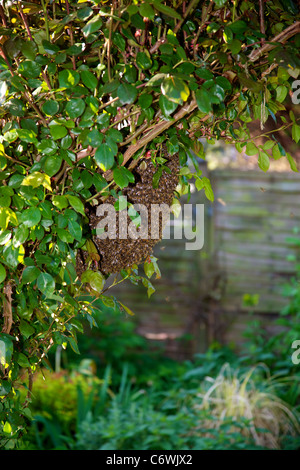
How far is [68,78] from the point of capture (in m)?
0.83

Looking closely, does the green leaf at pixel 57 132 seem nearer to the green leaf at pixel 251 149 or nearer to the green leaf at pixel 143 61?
the green leaf at pixel 143 61

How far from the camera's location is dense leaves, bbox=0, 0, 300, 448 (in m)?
0.83

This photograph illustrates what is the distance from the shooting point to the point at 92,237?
3.50 ft

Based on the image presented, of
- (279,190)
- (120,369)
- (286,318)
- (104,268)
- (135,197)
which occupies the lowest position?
(120,369)

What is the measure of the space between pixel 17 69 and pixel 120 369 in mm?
3086

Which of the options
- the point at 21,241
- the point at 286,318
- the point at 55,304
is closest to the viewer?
the point at 21,241

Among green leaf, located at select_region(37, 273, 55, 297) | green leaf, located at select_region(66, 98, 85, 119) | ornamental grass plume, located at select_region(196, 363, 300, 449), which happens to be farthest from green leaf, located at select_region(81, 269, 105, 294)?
ornamental grass plume, located at select_region(196, 363, 300, 449)

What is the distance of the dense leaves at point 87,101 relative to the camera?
83 centimetres

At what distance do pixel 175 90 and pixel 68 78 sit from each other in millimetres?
199

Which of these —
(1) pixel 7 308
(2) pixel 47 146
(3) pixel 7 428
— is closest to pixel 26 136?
(2) pixel 47 146

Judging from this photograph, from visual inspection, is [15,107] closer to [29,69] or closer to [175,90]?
[29,69]

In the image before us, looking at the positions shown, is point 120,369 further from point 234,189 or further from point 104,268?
point 104,268

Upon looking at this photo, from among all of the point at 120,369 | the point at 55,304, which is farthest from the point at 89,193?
the point at 120,369

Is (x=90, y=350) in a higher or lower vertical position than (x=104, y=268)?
lower
